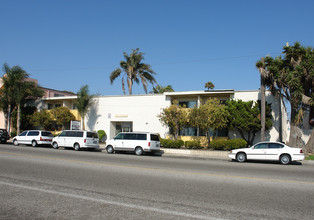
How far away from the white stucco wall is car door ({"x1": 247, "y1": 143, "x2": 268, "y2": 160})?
13667 mm

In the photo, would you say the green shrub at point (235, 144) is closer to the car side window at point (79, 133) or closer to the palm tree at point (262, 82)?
the palm tree at point (262, 82)

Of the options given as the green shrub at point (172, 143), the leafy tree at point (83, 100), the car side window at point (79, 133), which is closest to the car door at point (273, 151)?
the green shrub at point (172, 143)

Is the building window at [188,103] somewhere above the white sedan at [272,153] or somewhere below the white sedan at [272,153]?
above

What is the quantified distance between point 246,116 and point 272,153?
8509mm

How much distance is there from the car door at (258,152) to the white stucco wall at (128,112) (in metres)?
13.7

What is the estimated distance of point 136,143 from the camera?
70.6 ft

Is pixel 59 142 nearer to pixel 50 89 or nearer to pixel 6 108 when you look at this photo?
pixel 6 108

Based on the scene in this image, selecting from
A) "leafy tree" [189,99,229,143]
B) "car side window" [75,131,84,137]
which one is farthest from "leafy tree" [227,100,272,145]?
"car side window" [75,131,84,137]

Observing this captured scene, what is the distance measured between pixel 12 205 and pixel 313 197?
7459 millimetres

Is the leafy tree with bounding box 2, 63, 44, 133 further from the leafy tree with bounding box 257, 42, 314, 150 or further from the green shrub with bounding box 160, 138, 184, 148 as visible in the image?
the leafy tree with bounding box 257, 42, 314, 150

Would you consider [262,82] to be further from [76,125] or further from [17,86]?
[17,86]

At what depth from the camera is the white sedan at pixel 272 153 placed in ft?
54.1

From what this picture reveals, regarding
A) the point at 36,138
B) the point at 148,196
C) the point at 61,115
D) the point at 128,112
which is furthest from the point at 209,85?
the point at 148,196

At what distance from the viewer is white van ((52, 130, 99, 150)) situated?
24.0 metres
